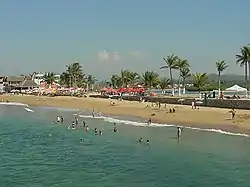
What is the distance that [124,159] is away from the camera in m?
32.5

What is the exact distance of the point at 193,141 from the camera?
1585 inches

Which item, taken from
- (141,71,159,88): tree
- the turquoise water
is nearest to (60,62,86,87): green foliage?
(141,71,159,88): tree

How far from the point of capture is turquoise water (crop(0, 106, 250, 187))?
26.0m

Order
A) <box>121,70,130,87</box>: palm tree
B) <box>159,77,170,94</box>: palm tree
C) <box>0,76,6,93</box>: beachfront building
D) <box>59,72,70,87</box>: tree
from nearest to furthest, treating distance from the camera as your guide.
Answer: <box>159,77,170,94</box>: palm tree < <box>121,70,130,87</box>: palm tree < <box>0,76,6,93</box>: beachfront building < <box>59,72,70,87</box>: tree

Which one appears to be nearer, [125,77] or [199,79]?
[199,79]

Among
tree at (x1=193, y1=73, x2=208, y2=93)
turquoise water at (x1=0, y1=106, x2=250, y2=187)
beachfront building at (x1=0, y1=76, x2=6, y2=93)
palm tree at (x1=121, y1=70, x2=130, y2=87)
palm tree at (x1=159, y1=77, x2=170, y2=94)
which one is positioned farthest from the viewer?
beachfront building at (x1=0, y1=76, x2=6, y2=93)

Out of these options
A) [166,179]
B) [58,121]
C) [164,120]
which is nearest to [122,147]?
[166,179]

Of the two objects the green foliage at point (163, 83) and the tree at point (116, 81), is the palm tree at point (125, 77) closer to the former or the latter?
the tree at point (116, 81)

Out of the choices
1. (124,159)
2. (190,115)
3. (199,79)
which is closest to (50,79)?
(199,79)

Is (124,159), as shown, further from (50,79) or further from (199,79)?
(50,79)

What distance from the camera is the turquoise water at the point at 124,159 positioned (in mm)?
25969

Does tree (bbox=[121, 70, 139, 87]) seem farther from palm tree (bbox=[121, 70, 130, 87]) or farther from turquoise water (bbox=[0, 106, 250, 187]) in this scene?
turquoise water (bbox=[0, 106, 250, 187])

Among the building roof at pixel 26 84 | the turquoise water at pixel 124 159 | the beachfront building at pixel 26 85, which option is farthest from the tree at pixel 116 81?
the turquoise water at pixel 124 159

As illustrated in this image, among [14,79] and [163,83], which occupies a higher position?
[14,79]
